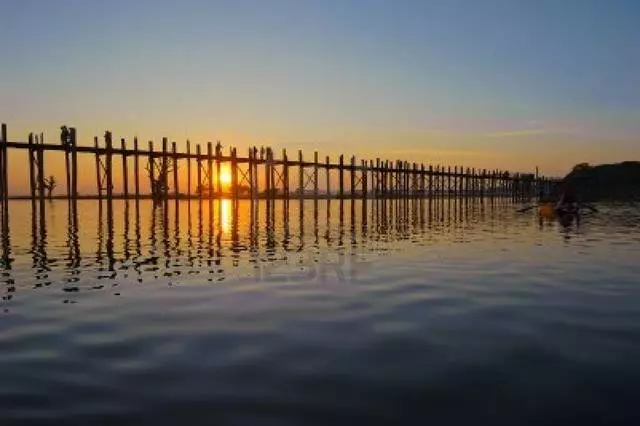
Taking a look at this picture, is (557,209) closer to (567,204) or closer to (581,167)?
(567,204)

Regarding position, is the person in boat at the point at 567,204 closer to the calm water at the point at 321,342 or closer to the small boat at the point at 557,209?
the small boat at the point at 557,209

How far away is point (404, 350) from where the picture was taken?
264 inches

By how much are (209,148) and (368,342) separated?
51.4 m

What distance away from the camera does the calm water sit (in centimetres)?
490

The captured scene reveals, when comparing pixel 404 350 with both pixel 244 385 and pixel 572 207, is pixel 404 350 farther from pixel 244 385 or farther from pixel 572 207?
pixel 572 207

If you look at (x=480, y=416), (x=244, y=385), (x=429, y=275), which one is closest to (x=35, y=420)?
(x=244, y=385)

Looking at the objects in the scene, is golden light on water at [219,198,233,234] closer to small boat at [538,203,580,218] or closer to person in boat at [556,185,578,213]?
small boat at [538,203,580,218]

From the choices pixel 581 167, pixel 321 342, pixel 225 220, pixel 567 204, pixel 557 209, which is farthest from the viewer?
pixel 581 167

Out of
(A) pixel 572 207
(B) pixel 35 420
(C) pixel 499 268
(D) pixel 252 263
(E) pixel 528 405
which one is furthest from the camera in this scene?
(A) pixel 572 207

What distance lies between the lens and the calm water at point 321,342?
4898mm

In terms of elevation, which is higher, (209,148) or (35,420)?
(209,148)

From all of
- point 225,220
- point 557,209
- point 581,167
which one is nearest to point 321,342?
point 225,220

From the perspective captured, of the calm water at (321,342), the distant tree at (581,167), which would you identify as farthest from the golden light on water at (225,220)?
the distant tree at (581,167)

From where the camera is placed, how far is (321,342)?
7074mm
